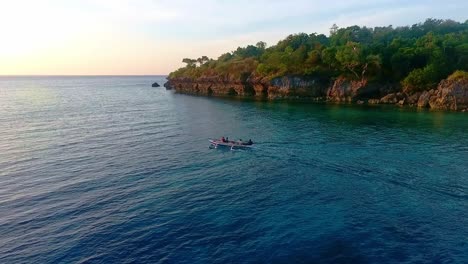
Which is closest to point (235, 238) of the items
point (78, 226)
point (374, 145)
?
point (78, 226)

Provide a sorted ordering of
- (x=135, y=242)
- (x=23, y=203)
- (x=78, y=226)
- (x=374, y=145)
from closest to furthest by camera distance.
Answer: (x=135, y=242) → (x=78, y=226) → (x=23, y=203) → (x=374, y=145)

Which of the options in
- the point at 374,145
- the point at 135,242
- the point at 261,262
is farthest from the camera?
the point at 374,145

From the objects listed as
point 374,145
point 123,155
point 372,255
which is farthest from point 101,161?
point 374,145

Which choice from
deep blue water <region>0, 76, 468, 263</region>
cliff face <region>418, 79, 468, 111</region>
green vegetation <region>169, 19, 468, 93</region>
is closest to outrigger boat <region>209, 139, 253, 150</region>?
deep blue water <region>0, 76, 468, 263</region>

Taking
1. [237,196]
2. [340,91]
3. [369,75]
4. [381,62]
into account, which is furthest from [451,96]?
[237,196]

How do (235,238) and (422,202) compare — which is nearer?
(235,238)

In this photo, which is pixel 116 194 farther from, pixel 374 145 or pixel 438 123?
pixel 438 123

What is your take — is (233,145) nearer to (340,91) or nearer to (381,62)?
(340,91)
